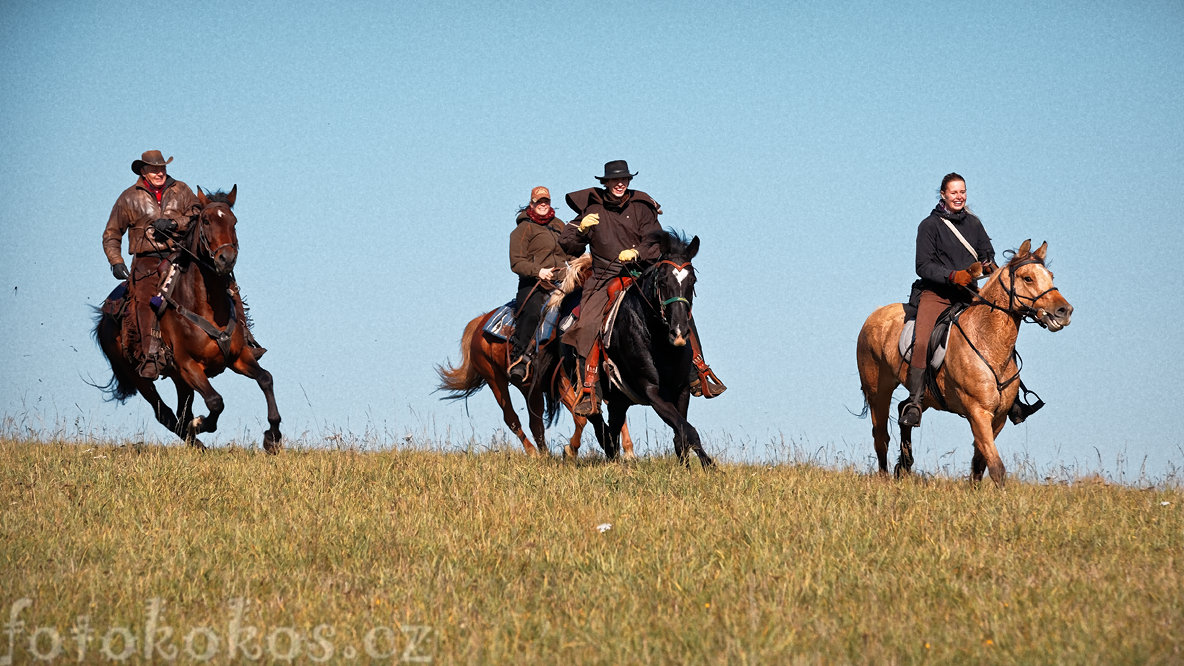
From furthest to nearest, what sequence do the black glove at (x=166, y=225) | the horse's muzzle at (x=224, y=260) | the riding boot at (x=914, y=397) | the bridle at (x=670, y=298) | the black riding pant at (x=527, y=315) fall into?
the black riding pant at (x=527, y=315) → the black glove at (x=166, y=225) → the horse's muzzle at (x=224, y=260) → the riding boot at (x=914, y=397) → the bridle at (x=670, y=298)

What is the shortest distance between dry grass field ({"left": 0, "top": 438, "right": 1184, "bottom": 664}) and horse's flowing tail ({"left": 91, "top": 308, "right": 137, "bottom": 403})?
4251 mm

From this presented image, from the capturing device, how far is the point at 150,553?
7.85m

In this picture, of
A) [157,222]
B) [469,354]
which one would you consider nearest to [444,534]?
[157,222]

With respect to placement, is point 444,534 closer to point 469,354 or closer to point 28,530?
point 28,530

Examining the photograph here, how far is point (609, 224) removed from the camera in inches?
499

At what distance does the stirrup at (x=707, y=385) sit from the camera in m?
12.0

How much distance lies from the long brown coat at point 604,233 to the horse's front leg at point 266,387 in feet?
11.7

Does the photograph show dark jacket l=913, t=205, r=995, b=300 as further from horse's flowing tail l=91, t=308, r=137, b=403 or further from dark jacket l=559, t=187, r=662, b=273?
horse's flowing tail l=91, t=308, r=137, b=403

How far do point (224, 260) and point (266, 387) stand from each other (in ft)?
5.18

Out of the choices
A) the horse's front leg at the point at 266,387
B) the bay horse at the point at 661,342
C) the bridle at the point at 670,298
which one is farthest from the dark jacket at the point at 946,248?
the horse's front leg at the point at 266,387

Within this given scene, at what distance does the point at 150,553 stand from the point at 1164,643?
622 centimetres

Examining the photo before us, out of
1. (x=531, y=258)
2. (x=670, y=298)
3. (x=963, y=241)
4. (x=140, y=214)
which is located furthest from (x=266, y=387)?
(x=963, y=241)

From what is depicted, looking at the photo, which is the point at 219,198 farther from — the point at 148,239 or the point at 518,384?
the point at 518,384

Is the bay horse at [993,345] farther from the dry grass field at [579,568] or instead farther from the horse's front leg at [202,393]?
the horse's front leg at [202,393]
